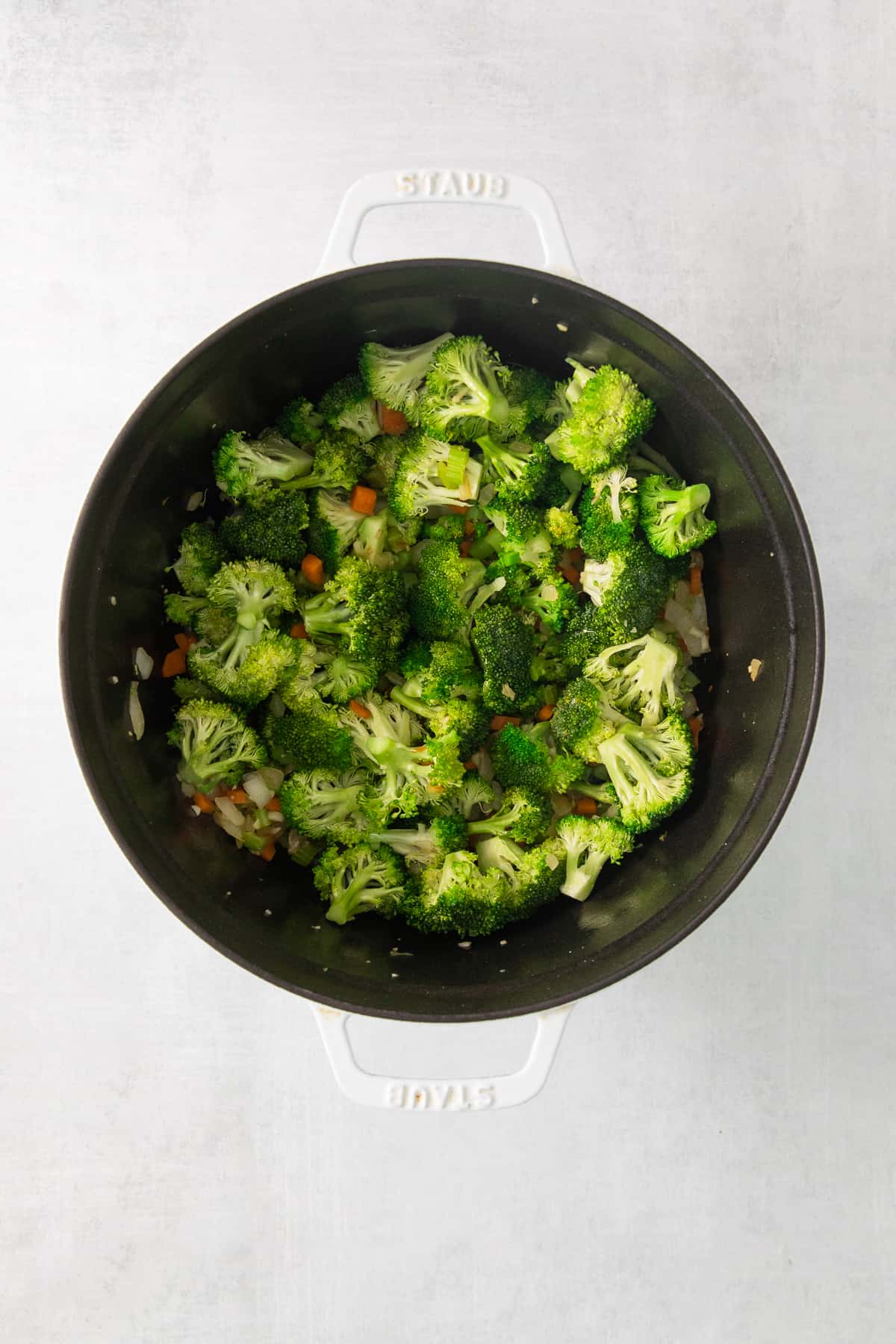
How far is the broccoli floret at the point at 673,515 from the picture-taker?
6.57 ft

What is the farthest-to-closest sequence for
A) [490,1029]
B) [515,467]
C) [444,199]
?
[490,1029]
[515,467]
[444,199]

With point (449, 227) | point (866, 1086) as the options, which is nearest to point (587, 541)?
point (449, 227)

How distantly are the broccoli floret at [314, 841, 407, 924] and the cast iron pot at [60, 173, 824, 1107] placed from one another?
0.05 m

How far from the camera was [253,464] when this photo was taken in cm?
206

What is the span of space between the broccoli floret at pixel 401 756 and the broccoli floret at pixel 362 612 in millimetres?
124

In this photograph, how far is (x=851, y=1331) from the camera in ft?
7.94

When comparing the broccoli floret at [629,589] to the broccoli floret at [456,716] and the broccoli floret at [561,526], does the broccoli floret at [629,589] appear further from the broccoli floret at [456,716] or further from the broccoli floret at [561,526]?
the broccoli floret at [456,716]

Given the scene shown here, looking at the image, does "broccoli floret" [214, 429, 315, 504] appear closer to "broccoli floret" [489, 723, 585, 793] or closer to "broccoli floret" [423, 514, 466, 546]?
"broccoli floret" [423, 514, 466, 546]

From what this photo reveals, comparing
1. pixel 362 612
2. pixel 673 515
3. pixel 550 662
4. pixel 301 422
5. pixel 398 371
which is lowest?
pixel 550 662

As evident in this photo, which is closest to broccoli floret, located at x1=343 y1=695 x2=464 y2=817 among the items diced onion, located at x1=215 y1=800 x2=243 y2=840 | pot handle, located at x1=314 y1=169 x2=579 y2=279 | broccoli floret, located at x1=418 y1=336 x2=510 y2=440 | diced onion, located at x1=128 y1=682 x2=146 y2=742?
diced onion, located at x1=215 y1=800 x2=243 y2=840

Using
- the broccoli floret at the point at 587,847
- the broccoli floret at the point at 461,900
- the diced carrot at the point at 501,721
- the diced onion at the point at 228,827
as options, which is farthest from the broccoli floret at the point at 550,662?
the diced onion at the point at 228,827

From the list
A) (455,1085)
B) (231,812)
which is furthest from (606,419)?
(455,1085)

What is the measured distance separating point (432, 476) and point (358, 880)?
0.94 m

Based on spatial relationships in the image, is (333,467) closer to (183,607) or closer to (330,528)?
(330,528)
